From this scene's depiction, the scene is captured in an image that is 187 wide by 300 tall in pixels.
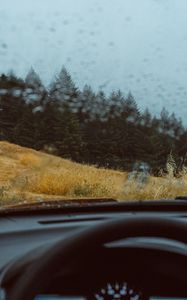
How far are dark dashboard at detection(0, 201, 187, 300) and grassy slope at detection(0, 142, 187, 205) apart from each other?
10.5 meters

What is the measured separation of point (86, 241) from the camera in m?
1.69

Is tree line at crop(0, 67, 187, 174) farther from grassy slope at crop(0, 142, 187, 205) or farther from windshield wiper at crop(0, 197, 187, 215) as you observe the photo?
windshield wiper at crop(0, 197, 187, 215)

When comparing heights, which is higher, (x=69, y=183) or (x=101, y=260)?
(x=69, y=183)

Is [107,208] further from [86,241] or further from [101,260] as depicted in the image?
[86,241]

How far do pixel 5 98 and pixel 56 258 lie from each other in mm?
23540

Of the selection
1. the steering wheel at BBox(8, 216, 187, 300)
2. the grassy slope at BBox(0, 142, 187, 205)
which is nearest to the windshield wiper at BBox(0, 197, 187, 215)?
the steering wheel at BBox(8, 216, 187, 300)

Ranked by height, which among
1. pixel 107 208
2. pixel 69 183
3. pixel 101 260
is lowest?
pixel 101 260

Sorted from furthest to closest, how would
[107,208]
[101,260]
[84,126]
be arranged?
[84,126] → [107,208] → [101,260]

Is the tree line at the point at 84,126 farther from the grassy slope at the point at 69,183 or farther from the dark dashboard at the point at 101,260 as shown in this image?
the dark dashboard at the point at 101,260

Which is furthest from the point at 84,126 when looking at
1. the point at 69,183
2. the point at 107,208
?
the point at 107,208

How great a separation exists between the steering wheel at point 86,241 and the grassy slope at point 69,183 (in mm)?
10734

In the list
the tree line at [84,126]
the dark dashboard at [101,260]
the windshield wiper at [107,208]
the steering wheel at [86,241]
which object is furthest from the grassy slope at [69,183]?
the steering wheel at [86,241]

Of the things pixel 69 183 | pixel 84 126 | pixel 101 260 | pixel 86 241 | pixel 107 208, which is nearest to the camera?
pixel 86 241

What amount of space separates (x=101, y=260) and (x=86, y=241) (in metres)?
0.21
